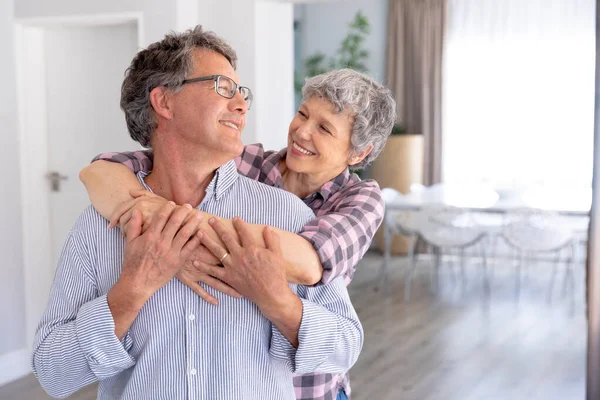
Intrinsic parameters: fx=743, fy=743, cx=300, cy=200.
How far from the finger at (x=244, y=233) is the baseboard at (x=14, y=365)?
12.1ft

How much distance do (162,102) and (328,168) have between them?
546 mm

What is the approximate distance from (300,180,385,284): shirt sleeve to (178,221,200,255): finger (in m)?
0.23

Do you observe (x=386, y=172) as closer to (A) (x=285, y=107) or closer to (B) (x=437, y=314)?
(B) (x=437, y=314)

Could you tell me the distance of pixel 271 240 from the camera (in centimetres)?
138

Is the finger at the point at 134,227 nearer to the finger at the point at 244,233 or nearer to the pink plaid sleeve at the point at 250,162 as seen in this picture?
the finger at the point at 244,233

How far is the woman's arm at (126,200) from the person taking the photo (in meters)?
1.41

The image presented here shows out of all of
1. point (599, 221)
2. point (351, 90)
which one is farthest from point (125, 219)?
point (599, 221)

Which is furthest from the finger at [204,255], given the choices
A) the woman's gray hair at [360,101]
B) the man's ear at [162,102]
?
the woman's gray hair at [360,101]

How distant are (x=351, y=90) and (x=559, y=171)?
7490mm

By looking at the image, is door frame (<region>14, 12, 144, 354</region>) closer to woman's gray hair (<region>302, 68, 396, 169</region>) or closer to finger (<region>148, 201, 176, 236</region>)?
woman's gray hair (<region>302, 68, 396, 169</region>)

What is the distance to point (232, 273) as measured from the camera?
1386 millimetres

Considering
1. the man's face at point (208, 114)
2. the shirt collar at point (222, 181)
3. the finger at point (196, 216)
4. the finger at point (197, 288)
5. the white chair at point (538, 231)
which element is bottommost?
the white chair at point (538, 231)

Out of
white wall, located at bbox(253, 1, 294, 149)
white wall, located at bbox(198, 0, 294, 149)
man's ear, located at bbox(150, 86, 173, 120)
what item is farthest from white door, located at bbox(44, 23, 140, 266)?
man's ear, located at bbox(150, 86, 173, 120)

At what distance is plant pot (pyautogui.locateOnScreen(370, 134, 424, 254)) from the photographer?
9078mm
